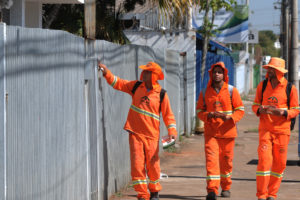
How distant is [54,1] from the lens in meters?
12.9

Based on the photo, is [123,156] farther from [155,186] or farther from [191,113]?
[191,113]

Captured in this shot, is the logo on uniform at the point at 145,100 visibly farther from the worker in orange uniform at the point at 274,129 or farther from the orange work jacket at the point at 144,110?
the worker in orange uniform at the point at 274,129

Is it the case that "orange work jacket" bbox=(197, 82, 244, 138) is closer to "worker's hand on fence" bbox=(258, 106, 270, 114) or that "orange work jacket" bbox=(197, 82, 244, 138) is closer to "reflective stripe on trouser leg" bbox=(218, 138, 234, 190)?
"reflective stripe on trouser leg" bbox=(218, 138, 234, 190)

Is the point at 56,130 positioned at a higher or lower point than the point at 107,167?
higher

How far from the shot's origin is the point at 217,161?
8109 millimetres

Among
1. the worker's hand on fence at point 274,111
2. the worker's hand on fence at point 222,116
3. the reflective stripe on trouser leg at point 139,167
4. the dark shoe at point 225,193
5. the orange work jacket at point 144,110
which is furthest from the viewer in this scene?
the dark shoe at point 225,193

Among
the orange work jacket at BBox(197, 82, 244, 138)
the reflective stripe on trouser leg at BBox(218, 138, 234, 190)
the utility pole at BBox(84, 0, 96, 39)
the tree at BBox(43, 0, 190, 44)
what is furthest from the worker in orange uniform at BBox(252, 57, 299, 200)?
the tree at BBox(43, 0, 190, 44)

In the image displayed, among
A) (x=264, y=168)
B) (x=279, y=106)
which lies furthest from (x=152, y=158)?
(x=279, y=106)

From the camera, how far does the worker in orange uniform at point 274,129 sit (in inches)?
304

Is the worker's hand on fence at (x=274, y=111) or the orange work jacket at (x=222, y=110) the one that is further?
the orange work jacket at (x=222, y=110)

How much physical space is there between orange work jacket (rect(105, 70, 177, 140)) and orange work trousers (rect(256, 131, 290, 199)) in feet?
3.89

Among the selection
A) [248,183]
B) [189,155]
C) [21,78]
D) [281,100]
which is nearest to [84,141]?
[21,78]

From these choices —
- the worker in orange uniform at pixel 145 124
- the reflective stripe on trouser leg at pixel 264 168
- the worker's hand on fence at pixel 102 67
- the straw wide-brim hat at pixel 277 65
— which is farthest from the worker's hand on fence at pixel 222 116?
the worker's hand on fence at pixel 102 67

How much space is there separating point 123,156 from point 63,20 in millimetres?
8336
